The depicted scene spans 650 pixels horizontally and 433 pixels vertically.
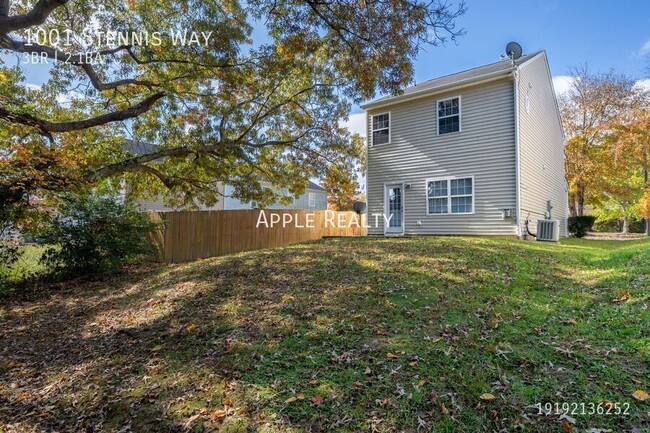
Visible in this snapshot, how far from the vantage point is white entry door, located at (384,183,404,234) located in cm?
1323

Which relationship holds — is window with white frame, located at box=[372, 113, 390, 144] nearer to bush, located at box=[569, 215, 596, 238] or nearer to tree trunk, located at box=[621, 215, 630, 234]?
bush, located at box=[569, 215, 596, 238]

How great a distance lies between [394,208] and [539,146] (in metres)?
6.17

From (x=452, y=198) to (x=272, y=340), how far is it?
9.96 meters

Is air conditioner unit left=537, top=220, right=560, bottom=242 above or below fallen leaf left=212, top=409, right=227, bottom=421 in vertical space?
above

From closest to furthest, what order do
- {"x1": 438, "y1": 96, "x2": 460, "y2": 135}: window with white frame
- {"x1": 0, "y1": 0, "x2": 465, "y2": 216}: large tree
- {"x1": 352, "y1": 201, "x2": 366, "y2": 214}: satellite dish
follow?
{"x1": 0, "y1": 0, "x2": 465, "y2": 216}: large tree, {"x1": 438, "y1": 96, "x2": 460, "y2": 135}: window with white frame, {"x1": 352, "y1": 201, "x2": 366, "y2": 214}: satellite dish

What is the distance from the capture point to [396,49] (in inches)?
246

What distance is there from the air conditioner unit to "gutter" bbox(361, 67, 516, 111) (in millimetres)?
5056

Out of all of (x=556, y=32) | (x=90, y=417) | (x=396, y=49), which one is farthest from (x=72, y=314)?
(x=556, y=32)

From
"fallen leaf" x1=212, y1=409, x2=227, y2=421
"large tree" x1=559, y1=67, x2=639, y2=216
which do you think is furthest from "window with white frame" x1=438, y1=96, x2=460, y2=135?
"large tree" x1=559, y1=67, x2=639, y2=216

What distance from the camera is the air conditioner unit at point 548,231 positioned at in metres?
11.1

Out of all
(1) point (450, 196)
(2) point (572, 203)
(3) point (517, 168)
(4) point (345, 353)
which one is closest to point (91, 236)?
(4) point (345, 353)

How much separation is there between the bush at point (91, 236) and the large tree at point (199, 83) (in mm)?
1047

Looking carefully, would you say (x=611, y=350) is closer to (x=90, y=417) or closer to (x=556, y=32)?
(x=90, y=417)

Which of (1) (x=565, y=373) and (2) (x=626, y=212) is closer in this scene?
(1) (x=565, y=373)
